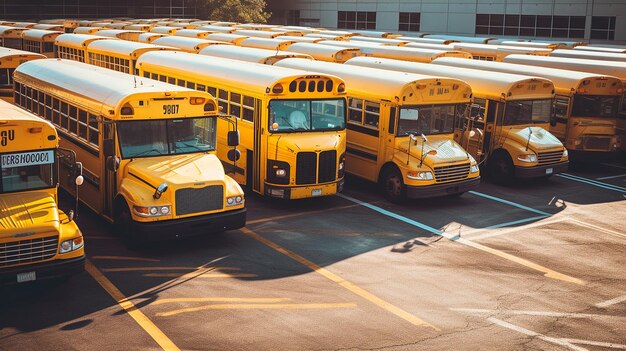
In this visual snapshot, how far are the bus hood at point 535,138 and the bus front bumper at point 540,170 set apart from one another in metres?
0.46

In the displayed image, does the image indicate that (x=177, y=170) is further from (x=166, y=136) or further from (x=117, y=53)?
(x=117, y=53)

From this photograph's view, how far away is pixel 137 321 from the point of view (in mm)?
9445

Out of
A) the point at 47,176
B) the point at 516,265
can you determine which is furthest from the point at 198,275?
the point at 516,265

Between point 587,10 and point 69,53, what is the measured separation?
104 ft

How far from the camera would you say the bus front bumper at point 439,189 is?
51.0 feet

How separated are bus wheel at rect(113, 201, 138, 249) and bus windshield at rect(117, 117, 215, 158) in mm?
909

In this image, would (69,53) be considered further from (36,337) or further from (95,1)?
(95,1)

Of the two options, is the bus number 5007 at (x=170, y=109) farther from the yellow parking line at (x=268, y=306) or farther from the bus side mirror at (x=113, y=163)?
the yellow parking line at (x=268, y=306)

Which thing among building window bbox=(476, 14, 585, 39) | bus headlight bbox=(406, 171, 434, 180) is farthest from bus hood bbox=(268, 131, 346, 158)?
building window bbox=(476, 14, 585, 39)

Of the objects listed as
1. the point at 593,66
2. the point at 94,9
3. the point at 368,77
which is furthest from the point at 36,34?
the point at 94,9

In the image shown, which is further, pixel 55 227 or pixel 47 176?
pixel 47 176

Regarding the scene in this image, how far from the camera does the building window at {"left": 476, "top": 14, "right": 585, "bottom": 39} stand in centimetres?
4528

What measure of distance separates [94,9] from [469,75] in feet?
164

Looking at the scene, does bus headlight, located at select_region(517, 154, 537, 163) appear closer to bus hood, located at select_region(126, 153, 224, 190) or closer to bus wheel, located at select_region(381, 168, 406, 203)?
A: bus wheel, located at select_region(381, 168, 406, 203)
